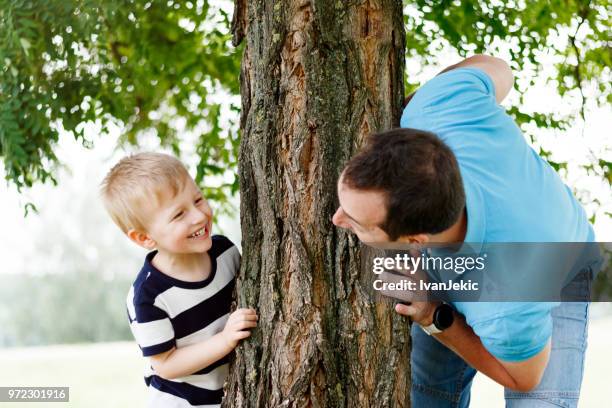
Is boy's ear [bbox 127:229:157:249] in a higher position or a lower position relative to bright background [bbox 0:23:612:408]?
higher

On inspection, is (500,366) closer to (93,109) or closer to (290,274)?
(290,274)

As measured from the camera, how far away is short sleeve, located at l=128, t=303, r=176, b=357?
6.97 feet

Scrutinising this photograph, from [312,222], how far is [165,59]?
2020mm

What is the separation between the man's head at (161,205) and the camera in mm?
2146

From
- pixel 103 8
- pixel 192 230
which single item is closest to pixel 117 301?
pixel 103 8

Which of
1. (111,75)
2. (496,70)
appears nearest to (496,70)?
(496,70)

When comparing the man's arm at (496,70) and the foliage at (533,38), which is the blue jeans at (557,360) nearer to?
the man's arm at (496,70)

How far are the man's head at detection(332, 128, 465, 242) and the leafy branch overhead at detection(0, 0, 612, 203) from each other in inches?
67.7

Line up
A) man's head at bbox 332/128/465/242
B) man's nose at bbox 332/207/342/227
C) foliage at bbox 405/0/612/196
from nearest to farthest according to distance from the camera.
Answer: man's head at bbox 332/128/465/242 → man's nose at bbox 332/207/342/227 → foliage at bbox 405/0/612/196

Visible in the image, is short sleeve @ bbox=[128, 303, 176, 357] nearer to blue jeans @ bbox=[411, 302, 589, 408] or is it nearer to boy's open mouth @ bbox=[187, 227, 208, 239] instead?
boy's open mouth @ bbox=[187, 227, 208, 239]

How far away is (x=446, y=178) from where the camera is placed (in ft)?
6.01

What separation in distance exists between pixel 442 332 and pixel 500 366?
0.18 metres

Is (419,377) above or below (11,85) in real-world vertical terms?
below

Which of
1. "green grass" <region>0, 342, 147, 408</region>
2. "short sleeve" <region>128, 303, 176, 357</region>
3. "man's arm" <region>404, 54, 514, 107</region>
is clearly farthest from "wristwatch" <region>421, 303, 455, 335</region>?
"green grass" <region>0, 342, 147, 408</region>
